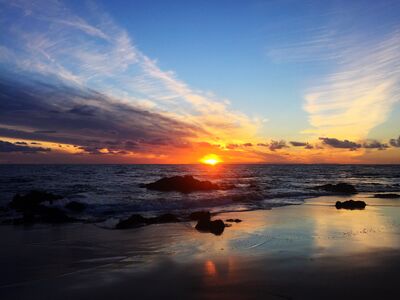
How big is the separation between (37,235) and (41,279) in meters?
6.47

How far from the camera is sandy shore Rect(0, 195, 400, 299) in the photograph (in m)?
7.80

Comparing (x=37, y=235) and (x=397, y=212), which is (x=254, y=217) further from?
(x=37, y=235)

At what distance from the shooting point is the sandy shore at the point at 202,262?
25.6 feet

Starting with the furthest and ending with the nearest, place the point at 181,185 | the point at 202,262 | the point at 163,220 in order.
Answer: the point at 181,185
the point at 163,220
the point at 202,262

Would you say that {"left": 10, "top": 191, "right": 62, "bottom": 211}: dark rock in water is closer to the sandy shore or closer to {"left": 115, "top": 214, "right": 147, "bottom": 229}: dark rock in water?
the sandy shore

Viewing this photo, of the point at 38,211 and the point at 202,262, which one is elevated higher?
the point at 38,211

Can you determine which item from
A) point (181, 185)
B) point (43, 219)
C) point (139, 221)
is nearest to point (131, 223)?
point (139, 221)

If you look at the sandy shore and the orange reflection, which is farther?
the orange reflection

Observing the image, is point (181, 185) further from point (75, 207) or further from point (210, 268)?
point (210, 268)

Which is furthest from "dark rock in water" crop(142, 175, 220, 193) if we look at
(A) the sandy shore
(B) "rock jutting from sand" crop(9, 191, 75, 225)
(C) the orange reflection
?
(C) the orange reflection

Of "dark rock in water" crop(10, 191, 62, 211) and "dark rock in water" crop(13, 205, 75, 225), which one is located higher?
"dark rock in water" crop(10, 191, 62, 211)

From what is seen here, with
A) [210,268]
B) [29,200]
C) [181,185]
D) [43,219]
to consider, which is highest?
[181,185]

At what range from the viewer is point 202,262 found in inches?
399

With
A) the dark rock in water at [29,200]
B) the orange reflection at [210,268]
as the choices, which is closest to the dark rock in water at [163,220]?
the orange reflection at [210,268]
